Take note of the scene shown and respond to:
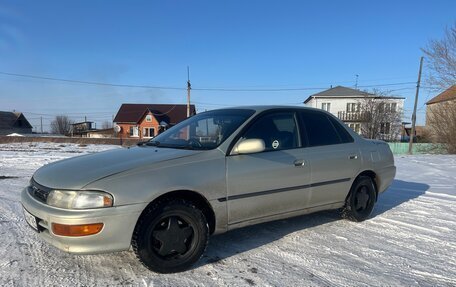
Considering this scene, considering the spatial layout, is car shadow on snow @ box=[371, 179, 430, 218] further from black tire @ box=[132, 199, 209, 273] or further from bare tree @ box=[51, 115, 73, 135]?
bare tree @ box=[51, 115, 73, 135]

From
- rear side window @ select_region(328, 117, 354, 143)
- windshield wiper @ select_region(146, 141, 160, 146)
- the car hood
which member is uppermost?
rear side window @ select_region(328, 117, 354, 143)

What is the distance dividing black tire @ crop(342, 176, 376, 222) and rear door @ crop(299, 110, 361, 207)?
16 centimetres

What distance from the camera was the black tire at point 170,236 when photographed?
304 centimetres

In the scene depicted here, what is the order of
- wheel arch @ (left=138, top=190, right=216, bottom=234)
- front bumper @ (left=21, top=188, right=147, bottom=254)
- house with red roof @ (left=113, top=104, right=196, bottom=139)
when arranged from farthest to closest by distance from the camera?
house with red roof @ (left=113, top=104, right=196, bottom=139) → wheel arch @ (left=138, top=190, right=216, bottom=234) → front bumper @ (left=21, top=188, right=147, bottom=254)

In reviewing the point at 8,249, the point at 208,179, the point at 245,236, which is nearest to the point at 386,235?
the point at 245,236

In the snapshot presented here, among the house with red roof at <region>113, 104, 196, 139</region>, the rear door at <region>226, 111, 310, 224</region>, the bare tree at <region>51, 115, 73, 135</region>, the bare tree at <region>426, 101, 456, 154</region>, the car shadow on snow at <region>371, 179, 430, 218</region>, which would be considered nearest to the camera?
the rear door at <region>226, 111, 310, 224</region>

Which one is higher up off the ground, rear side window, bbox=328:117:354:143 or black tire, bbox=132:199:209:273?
rear side window, bbox=328:117:354:143

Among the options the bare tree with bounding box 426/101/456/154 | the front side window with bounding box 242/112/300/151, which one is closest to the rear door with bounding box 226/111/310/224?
the front side window with bounding box 242/112/300/151

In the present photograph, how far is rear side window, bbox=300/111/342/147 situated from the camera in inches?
175

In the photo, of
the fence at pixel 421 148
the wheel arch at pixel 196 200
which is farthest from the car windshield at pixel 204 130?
the fence at pixel 421 148

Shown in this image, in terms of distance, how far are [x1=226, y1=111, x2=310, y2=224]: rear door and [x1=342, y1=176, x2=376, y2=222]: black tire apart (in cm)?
97

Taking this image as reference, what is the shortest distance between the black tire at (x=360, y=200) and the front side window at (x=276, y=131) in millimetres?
Answer: 1261

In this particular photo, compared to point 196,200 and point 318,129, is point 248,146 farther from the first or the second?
point 318,129

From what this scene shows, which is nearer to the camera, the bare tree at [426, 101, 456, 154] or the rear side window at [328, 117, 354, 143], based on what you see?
the rear side window at [328, 117, 354, 143]
